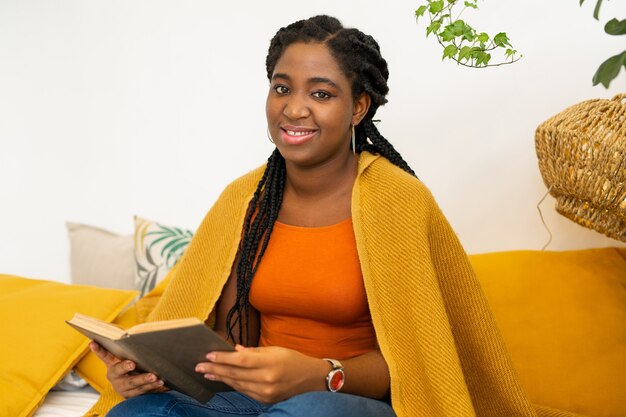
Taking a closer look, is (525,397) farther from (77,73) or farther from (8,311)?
(77,73)

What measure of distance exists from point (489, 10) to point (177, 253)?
1111 millimetres

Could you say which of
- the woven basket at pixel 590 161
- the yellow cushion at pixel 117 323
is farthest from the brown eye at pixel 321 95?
the yellow cushion at pixel 117 323

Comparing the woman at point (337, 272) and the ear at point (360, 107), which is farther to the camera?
the ear at point (360, 107)

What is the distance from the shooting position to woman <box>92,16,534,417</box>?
1446 millimetres

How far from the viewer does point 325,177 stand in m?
1.62

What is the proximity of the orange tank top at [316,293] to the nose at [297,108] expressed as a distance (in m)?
0.23

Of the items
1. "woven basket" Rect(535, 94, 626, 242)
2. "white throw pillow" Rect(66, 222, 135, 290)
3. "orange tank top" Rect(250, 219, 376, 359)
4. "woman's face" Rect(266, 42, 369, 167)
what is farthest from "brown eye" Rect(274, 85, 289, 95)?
"white throw pillow" Rect(66, 222, 135, 290)

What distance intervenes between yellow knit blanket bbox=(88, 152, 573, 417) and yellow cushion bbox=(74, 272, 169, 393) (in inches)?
13.4

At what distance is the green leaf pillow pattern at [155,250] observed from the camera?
7.53 feet

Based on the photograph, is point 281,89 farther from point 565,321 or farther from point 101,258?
point 101,258

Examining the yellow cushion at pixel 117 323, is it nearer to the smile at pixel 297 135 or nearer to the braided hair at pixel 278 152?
the braided hair at pixel 278 152

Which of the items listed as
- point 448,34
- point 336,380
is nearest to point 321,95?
point 448,34

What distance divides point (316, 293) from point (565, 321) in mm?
666

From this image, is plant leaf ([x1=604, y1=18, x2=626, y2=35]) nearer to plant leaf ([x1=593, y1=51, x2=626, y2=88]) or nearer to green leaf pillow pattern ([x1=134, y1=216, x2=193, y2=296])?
plant leaf ([x1=593, y1=51, x2=626, y2=88])
